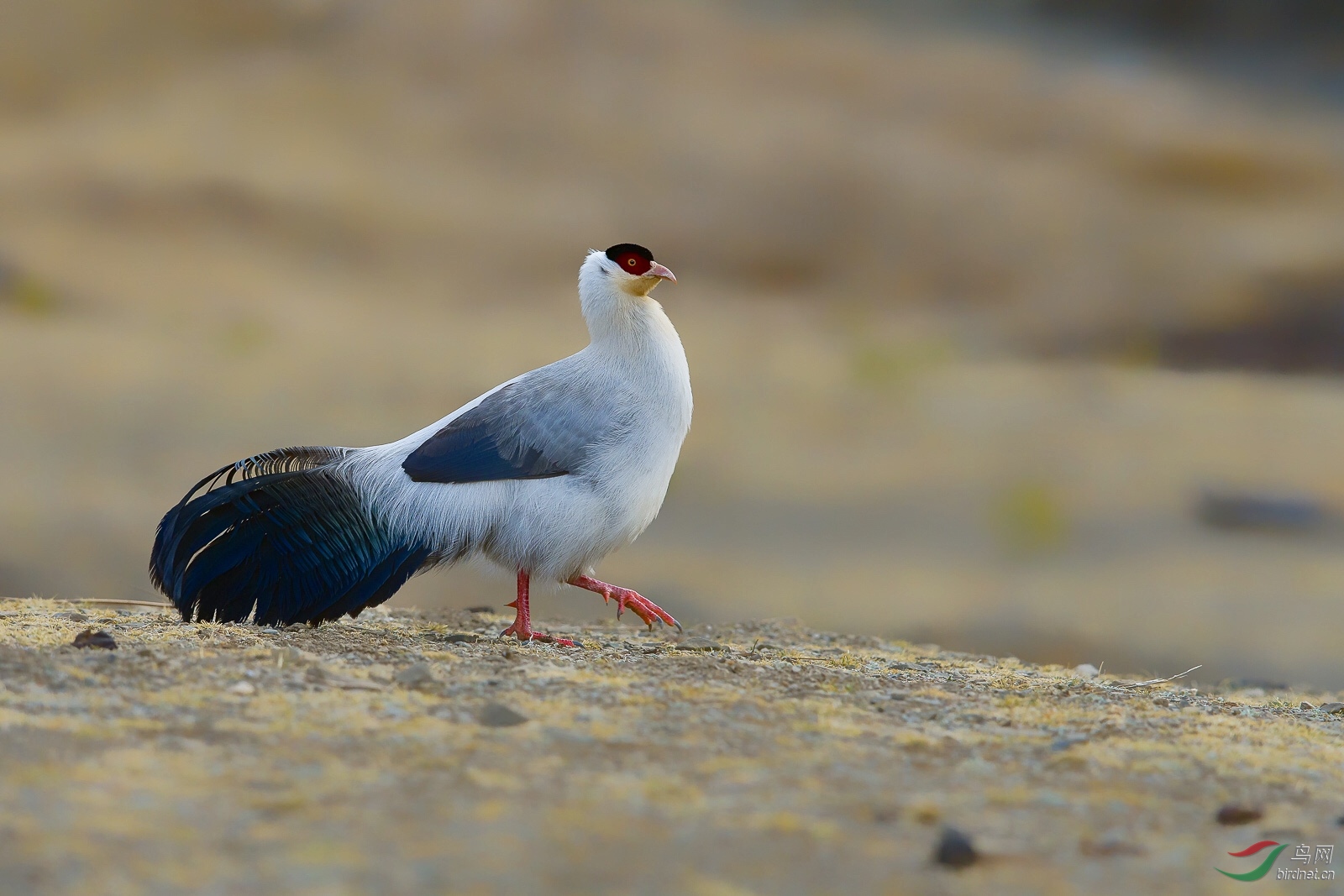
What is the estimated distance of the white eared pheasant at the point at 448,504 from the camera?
6715mm

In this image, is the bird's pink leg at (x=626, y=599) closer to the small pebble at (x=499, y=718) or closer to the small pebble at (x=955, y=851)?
the small pebble at (x=499, y=718)

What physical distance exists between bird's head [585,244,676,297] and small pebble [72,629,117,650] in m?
3.70

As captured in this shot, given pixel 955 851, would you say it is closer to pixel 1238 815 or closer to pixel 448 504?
pixel 1238 815

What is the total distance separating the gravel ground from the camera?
3002mm

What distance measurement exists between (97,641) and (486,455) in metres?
2.39

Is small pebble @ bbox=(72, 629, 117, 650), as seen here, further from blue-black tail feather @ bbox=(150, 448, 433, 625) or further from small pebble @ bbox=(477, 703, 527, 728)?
small pebble @ bbox=(477, 703, 527, 728)

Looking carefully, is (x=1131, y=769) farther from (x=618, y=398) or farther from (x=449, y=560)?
(x=449, y=560)

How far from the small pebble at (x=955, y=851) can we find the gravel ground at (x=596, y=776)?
24mm

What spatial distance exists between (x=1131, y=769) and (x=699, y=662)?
2346 millimetres

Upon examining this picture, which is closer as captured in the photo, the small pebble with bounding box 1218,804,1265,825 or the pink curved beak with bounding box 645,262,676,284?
the small pebble with bounding box 1218,804,1265,825

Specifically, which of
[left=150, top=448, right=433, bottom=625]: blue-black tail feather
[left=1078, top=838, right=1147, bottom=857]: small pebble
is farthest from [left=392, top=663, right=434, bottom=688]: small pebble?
[left=1078, top=838, right=1147, bottom=857]: small pebble

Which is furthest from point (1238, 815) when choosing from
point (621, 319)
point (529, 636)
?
point (621, 319)

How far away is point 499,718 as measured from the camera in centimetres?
433

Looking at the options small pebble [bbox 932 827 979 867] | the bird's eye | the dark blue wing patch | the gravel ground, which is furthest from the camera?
the bird's eye
